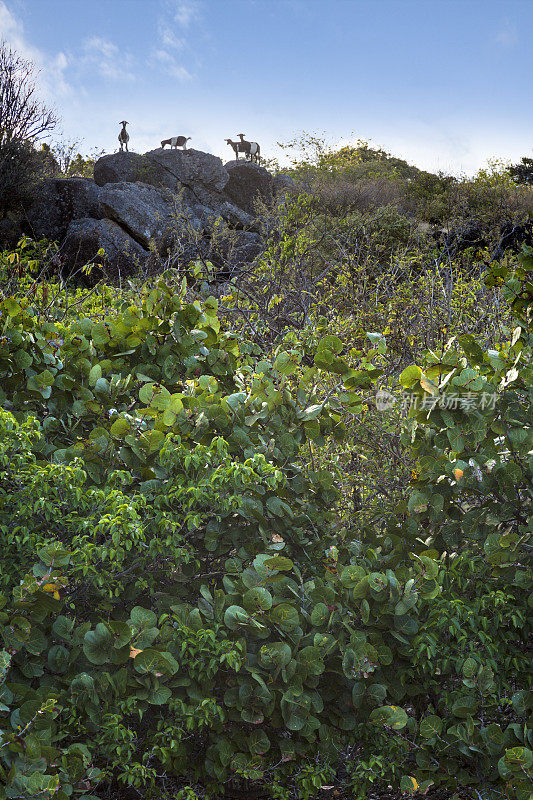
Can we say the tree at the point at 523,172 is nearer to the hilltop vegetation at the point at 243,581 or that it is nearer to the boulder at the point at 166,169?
the boulder at the point at 166,169

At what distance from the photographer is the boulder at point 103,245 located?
13004 mm

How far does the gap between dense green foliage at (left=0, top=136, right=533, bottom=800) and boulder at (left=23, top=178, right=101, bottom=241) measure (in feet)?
42.8

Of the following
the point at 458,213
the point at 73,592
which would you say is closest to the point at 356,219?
the point at 458,213

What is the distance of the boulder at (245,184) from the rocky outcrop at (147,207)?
1.1 inches

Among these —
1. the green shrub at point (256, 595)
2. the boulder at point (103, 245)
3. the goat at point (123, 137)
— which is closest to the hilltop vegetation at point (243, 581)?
the green shrub at point (256, 595)

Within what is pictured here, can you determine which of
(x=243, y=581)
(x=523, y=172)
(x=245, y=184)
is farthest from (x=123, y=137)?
(x=243, y=581)

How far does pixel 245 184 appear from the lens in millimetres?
17969

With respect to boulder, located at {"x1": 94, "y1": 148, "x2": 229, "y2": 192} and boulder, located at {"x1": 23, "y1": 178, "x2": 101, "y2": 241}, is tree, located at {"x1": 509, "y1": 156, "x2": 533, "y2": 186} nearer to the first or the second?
boulder, located at {"x1": 94, "y1": 148, "x2": 229, "y2": 192}

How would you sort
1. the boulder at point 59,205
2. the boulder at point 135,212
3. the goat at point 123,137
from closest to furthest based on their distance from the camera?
the boulder at point 135,212 < the boulder at point 59,205 < the goat at point 123,137

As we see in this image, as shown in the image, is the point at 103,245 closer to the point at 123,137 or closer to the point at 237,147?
the point at 123,137

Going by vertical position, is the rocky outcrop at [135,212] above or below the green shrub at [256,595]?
above

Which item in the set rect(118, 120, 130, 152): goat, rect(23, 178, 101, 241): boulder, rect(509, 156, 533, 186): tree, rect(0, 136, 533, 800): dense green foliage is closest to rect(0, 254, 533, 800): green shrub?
rect(0, 136, 533, 800): dense green foliage

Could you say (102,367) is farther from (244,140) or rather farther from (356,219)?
(244,140)

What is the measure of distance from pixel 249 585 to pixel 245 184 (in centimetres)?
1728
